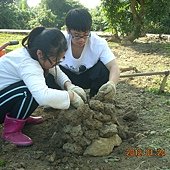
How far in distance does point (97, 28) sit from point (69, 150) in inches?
430

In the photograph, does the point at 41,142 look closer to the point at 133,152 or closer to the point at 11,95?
the point at 11,95

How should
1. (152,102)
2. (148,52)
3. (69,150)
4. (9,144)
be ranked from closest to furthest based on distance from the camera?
1. (69,150)
2. (9,144)
3. (152,102)
4. (148,52)

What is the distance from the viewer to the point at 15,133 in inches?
105

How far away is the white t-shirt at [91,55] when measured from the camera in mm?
3004

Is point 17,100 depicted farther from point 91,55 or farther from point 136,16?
point 136,16

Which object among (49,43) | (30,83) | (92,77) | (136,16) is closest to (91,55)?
(92,77)

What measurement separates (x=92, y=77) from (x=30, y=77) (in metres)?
0.88

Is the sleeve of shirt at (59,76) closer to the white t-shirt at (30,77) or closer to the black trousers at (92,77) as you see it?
the black trousers at (92,77)

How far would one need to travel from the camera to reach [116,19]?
738cm

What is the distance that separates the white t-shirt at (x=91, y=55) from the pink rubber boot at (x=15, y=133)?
0.76m

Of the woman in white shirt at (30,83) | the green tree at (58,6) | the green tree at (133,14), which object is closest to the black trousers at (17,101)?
the woman in white shirt at (30,83)

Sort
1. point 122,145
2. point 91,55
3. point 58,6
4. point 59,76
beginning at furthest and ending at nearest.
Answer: point 58,6 → point 91,55 → point 59,76 → point 122,145

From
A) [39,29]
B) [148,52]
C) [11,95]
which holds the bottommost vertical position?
[148,52]

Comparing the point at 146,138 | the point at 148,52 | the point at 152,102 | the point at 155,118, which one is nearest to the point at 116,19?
the point at 148,52
